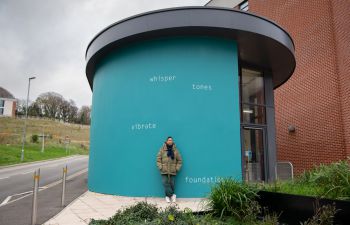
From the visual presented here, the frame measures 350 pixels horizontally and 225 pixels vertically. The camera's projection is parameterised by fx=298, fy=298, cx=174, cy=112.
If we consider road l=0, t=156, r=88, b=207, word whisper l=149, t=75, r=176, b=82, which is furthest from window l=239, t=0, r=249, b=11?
road l=0, t=156, r=88, b=207

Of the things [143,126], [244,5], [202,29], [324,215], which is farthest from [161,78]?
[244,5]

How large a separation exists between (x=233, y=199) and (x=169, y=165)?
3609mm

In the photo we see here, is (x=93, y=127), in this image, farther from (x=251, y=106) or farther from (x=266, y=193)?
(x=266, y=193)

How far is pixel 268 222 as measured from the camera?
391 cm

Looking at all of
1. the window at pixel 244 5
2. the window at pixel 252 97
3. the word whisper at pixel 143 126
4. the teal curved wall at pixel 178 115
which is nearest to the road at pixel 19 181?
the teal curved wall at pixel 178 115

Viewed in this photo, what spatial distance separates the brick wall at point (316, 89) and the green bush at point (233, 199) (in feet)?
32.4

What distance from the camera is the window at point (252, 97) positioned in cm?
1052

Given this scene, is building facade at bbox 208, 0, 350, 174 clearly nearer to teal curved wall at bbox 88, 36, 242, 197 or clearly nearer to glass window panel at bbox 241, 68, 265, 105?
glass window panel at bbox 241, 68, 265, 105

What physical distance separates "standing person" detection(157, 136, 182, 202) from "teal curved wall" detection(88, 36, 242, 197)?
0.33 meters

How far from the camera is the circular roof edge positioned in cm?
863

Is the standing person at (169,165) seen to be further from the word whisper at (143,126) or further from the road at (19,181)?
the road at (19,181)

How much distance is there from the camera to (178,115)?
8.82 m

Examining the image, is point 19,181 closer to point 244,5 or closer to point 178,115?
point 178,115

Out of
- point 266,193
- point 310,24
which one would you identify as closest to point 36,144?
point 310,24
